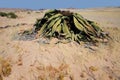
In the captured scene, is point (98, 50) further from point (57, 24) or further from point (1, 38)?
point (1, 38)

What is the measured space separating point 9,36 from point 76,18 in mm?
2391

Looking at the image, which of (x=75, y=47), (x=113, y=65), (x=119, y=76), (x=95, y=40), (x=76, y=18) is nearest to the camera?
(x=119, y=76)

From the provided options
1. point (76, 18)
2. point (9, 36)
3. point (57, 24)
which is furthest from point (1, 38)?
point (76, 18)

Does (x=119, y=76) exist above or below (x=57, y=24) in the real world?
below

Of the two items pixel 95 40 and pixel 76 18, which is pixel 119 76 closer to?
pixel 95 40

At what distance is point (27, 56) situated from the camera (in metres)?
7.50

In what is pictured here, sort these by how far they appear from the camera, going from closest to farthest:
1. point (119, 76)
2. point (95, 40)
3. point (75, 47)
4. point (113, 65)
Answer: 1. point (119, 76)
2. point (113, 65)
3. point (75, 47)
4. point (95, 40)

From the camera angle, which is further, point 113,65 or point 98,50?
point 98,50

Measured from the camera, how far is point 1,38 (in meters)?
9.64

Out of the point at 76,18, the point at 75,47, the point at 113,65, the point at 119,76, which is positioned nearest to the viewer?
the point at 119,76

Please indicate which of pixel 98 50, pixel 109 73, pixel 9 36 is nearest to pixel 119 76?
pixel 109 73

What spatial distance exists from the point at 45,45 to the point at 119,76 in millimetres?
2344

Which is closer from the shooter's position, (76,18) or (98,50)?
(98,50)

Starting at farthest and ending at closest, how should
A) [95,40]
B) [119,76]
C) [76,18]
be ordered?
[76,18]
[95,40]
[119,76]
